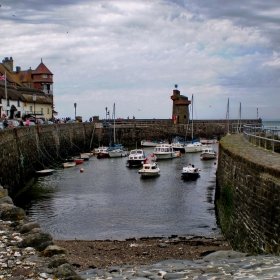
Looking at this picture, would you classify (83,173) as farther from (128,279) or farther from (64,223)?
(128,279)

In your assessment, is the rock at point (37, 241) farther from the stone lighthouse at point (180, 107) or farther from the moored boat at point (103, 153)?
the stone lighthouse at point (180, 107)

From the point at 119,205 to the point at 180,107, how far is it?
7502 cm

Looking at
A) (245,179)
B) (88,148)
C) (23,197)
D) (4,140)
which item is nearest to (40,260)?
(245,179)

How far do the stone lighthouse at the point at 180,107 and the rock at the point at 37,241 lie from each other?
302 feet

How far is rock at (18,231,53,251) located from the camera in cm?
1053

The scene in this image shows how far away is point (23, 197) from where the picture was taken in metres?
32.7

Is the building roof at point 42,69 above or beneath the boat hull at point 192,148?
above

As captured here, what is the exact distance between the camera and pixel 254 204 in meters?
14.0

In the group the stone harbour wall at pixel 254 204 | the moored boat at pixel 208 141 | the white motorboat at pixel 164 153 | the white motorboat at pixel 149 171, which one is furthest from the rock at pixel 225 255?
the moored boat at pixel 208 141

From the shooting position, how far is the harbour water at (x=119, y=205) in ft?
77.4

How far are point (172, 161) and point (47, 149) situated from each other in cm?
1770

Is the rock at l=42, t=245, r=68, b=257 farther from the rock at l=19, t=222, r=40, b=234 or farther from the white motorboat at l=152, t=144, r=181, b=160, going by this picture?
the white motorboat at l=152, t=144, r=181, b=160

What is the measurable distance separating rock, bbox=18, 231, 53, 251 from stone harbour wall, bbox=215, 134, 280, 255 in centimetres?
608

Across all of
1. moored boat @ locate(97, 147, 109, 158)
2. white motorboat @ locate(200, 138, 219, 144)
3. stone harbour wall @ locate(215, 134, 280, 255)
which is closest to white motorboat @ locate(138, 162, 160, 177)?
moored boat @ locate(97, 147, 109, 158)
